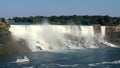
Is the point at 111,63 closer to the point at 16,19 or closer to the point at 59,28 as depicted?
the point at 59,28

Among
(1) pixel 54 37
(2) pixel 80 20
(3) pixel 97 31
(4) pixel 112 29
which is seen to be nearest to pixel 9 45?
(1) pixel 54 37

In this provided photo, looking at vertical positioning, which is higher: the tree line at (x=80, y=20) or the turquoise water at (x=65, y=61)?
the tree line at (x=80, y=20)

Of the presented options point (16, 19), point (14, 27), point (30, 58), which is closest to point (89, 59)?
point (30, 58)

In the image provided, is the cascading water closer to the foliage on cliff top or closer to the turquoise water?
the turquoise water

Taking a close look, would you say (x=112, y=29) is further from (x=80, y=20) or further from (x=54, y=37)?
(x=54, y=37)

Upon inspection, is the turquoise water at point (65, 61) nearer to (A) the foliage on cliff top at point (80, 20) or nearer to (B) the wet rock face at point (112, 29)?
(B) the wet rock face at point (112, 29)

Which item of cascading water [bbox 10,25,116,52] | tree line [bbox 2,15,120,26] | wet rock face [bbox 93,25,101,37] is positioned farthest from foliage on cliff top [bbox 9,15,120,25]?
cascading water [bbox 10,25,116,52]

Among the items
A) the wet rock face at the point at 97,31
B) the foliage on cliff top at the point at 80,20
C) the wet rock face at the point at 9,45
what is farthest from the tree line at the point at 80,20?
the wet rock face at the point at 9,45

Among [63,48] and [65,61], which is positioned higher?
[65,61]
